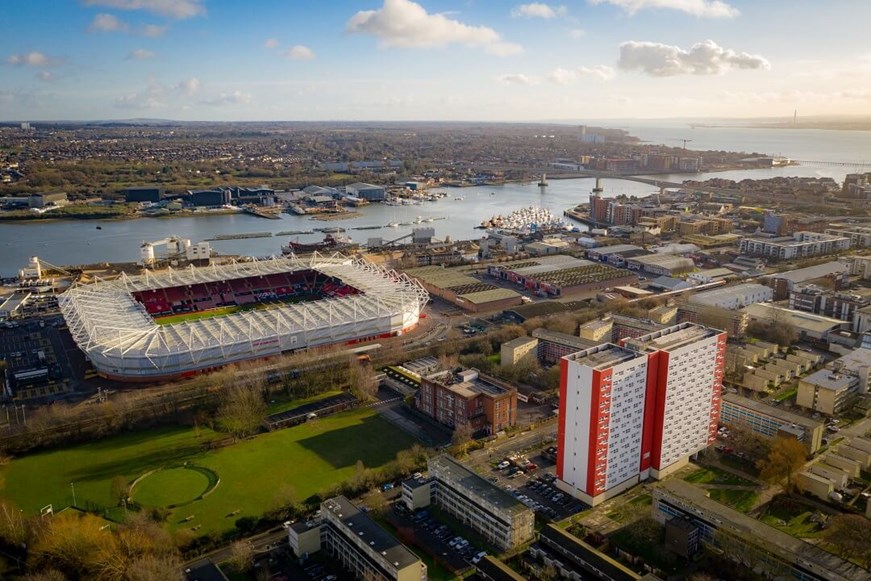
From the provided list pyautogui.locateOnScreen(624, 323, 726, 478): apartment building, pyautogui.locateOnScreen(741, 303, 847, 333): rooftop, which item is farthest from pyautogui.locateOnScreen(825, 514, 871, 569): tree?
pyautogui.locateOnScreen(741, 303, 847, 333): rooftop

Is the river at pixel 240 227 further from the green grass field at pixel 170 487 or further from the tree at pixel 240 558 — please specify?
the tree at pixel 240 558

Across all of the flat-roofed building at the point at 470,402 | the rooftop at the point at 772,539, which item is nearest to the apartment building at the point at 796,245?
the flat-roofed building at the point at 470,402

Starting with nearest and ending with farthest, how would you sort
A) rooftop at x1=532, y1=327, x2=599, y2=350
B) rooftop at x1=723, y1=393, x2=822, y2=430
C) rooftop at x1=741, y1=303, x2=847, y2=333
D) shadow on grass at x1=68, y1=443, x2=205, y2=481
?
shadow on grass at x1=68, y1=443, x2=205, y2=481 < rooftop at x1=723, y1=393, x2=822, y2=430 < rooftop at x1=532, y1=327, x2=599, y2=350 < rooftop at x1=741, y1=303, x2=847, y2=333

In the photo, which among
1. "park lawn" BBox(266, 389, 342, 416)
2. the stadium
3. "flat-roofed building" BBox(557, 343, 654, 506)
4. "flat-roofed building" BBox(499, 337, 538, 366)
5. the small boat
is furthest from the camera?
the small boat

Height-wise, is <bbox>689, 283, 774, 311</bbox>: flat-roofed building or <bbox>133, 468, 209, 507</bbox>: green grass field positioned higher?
<bbox>689, 283, 774, 311</bbox>: flat-roofed building

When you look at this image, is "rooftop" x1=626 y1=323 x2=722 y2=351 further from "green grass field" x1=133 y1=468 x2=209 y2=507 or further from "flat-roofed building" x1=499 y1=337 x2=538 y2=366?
"green grass field" x1=133 y1=468 x2=209 y2=507

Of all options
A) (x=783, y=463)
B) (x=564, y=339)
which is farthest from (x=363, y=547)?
(x=564, y=339)

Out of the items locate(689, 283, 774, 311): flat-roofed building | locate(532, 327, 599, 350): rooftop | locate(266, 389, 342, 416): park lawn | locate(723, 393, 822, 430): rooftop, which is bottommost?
locate(266, 389, 342, 416): park lawn

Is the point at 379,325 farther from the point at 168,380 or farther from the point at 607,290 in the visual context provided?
the point at 607,290
